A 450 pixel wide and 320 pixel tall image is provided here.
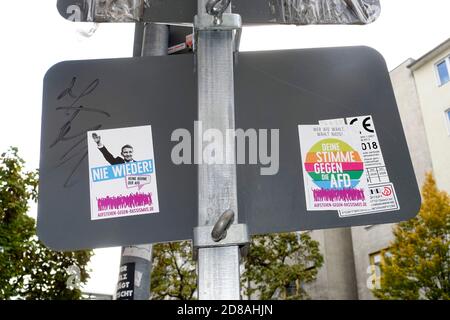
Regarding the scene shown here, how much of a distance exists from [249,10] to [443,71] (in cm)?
2159

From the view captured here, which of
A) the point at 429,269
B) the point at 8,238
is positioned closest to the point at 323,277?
the point at 429,269

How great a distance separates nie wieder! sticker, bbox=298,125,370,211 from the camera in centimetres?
129

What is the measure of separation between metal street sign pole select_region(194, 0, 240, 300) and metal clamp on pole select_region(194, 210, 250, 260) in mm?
13

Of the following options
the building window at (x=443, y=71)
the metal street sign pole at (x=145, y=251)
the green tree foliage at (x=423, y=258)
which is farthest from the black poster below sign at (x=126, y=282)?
the building window at (x=443, y=71)

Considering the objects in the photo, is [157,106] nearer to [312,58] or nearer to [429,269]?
[312,58]

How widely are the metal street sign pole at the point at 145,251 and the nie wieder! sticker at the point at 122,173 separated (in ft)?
8.74

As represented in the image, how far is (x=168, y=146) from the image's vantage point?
1338mm

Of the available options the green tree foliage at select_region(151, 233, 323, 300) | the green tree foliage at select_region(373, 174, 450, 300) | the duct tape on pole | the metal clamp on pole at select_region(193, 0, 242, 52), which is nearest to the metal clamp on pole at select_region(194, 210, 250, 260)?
the duct tape on pole

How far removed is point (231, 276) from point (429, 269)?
51.0 feet

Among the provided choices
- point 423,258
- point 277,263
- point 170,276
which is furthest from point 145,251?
point 277,263

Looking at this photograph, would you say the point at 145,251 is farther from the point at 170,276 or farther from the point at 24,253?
the point at 170,276

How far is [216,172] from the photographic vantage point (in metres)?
1.19

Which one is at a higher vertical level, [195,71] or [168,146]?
[195,71]

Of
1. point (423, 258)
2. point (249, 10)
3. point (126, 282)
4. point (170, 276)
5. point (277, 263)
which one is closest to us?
point (249, 10)
